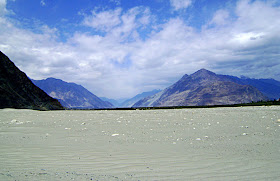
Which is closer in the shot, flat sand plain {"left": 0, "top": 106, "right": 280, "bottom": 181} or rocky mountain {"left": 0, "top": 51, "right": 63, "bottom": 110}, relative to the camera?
flat sand plain {"left": 0, "top": 106, "right": 280, "bottom": 181}

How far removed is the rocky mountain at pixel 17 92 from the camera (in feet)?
129

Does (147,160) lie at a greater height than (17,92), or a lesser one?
lesser

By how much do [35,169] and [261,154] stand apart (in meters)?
6.36

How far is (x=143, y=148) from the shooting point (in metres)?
6.45

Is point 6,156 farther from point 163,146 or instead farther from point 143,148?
point 163,146

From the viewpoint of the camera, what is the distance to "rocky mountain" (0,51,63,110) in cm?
3925

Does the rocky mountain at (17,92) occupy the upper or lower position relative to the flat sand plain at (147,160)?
upper

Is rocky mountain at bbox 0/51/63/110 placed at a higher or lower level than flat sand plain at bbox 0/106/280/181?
higher

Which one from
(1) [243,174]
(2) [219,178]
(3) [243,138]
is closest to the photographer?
(2) [219,178]

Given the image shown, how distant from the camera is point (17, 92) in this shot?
4522cm

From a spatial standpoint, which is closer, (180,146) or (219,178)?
(219,178)

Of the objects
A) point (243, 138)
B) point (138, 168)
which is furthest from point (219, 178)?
point (243, 138)

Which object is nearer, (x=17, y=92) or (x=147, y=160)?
(x=147, y=160)

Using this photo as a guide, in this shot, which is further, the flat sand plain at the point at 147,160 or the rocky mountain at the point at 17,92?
the rocky mountain at the point at 17,92
